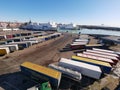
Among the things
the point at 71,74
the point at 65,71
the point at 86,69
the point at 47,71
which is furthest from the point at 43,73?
the point at 86,69

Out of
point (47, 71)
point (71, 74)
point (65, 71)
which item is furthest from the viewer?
point (65, 71)

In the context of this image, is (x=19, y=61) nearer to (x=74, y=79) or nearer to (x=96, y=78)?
(x=74, y=79)

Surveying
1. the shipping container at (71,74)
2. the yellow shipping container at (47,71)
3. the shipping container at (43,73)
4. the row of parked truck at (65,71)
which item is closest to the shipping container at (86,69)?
the row of parked truck at (65,71)

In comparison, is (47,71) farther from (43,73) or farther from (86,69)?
(86,69)

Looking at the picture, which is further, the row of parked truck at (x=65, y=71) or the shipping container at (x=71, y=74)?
the shipping container at (x=71, y=74)

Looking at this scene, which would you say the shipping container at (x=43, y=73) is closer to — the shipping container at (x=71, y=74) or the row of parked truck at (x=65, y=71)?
the row of parked truck at (x=65, y=71)

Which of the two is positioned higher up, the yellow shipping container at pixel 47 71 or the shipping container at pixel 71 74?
the yellow shipping container at pixel 47 71

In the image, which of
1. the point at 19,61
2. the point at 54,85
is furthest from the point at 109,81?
the point at 19,61

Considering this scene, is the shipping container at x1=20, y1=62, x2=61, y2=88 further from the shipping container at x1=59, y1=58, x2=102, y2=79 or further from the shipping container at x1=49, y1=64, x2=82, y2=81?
the shipping container at x1=59, y1=58, x2=102, y2=79
